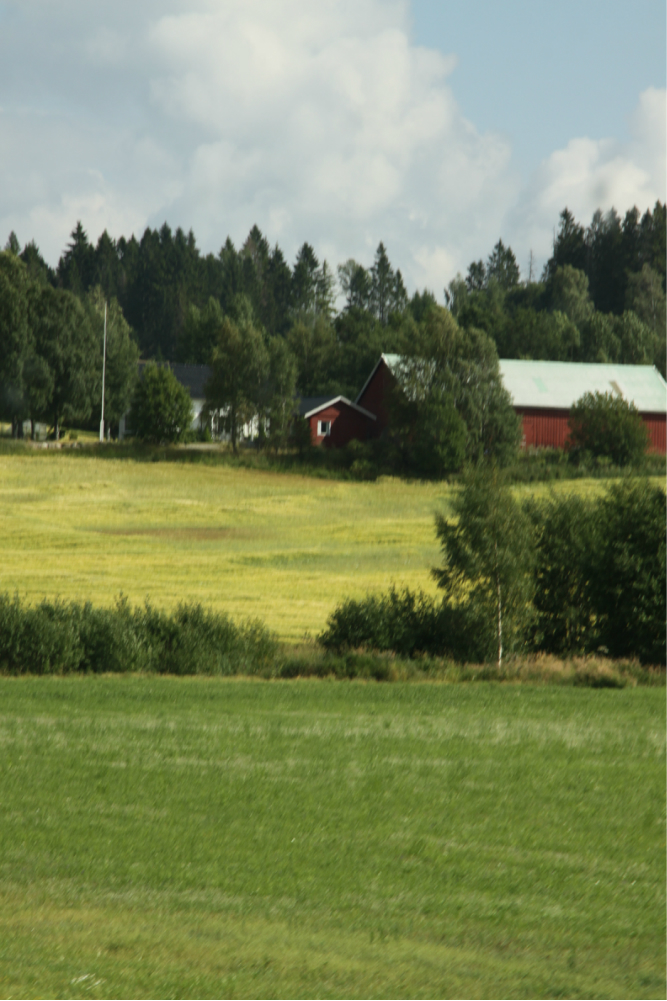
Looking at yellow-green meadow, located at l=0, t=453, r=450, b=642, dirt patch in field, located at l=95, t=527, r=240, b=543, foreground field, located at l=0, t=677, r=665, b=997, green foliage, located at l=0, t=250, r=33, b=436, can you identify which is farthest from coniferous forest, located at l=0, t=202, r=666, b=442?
foreground field, located at l=0, t=677, r=665, b=997

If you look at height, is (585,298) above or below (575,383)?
above

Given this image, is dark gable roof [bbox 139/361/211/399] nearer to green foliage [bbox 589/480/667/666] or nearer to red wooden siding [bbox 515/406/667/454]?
red wooden siding [bbox 515/406/667/454]

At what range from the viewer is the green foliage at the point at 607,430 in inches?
2729

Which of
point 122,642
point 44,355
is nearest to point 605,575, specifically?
point 122,642

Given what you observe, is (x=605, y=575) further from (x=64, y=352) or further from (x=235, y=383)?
(x=64, y=352)

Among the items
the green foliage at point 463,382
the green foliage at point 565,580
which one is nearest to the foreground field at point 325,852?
the green foliage at point 565,580

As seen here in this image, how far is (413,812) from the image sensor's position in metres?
13.1

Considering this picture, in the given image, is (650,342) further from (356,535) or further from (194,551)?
(194,551)

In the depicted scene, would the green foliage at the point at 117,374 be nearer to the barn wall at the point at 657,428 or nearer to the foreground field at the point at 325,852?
the barn wall at the point at 657,428

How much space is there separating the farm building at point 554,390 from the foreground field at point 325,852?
54265 mm

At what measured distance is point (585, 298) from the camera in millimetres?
122500

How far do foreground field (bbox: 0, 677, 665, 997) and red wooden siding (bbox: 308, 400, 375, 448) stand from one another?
5592 centimetres

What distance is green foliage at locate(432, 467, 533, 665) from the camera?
1187 inches

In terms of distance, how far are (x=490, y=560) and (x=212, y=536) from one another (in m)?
23.8
